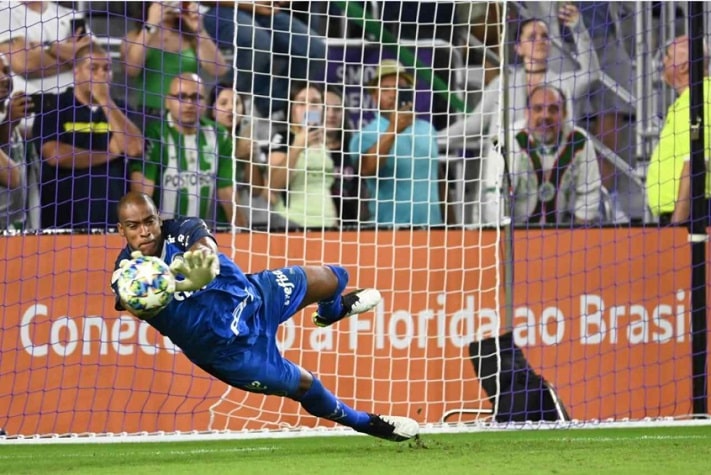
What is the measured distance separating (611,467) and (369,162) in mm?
4007

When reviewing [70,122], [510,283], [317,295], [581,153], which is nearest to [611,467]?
[317,295]

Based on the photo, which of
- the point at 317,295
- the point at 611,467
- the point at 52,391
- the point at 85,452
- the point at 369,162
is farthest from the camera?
the point at 369,162

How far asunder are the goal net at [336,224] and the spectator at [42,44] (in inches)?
0.9

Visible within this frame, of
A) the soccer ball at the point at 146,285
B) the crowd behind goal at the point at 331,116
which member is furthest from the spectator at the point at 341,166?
the soccer ball at the point at 146,285

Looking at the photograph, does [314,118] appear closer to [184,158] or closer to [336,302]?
[184,158]

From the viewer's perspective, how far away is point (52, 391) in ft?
31.9

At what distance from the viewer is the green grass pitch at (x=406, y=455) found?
24.0 ft

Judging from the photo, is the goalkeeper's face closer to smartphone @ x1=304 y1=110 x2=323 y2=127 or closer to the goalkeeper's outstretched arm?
the goalkeeper's outstretched arm

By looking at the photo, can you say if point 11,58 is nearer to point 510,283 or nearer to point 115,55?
point 115,55

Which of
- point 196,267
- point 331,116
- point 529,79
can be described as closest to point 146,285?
point 196,267

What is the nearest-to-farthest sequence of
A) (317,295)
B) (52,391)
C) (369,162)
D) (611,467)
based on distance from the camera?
1. (611,467)
2. (317,295)
3. (52,391)
4. (369,162)

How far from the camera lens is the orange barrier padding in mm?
10039

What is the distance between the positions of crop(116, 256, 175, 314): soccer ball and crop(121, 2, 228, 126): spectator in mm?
3858

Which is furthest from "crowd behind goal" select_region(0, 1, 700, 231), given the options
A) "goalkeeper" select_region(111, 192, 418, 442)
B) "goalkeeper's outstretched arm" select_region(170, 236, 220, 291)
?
"goalkeeper's outstretched arm" select_region(170, 236, 220, 291)
